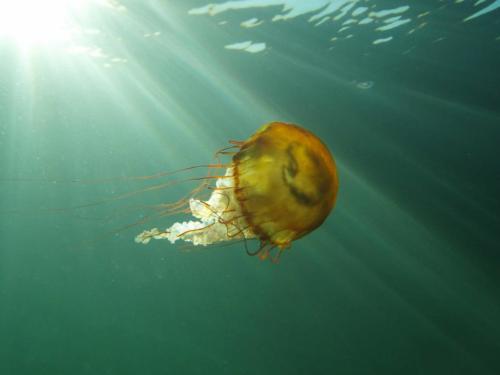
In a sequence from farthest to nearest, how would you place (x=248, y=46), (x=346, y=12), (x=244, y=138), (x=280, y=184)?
(x=244, y=138)
(x=248, y=46)
(x=346, y=12)
(x=280, y=184)

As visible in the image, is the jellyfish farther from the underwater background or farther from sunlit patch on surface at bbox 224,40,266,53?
sunlit patch on surface at bbox 224,40,266,53

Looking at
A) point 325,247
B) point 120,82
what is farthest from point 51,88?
point 325,247

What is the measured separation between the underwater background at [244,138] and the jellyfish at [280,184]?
619mm

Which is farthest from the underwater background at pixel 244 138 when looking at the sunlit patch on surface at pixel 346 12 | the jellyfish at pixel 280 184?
the jellyfish at pixel 280 184

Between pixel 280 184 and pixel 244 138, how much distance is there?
20947mm

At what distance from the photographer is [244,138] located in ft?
74.9

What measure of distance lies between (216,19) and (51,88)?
1605 cm

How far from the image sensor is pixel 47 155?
1211 inches

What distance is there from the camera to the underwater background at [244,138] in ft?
33.9

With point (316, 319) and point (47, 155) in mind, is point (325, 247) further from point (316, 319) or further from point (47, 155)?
point (47, 155)

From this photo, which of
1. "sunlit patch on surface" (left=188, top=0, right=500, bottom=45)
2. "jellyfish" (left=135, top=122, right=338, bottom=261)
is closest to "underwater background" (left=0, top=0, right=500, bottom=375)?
"sunlit patch on surface" (left=188, top=0, right=500, bottom=45)

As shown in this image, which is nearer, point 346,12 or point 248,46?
point 346,12

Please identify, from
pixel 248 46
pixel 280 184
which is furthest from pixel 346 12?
pixel 280 184

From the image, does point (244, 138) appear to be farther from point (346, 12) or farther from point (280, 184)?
point (280, 184)
